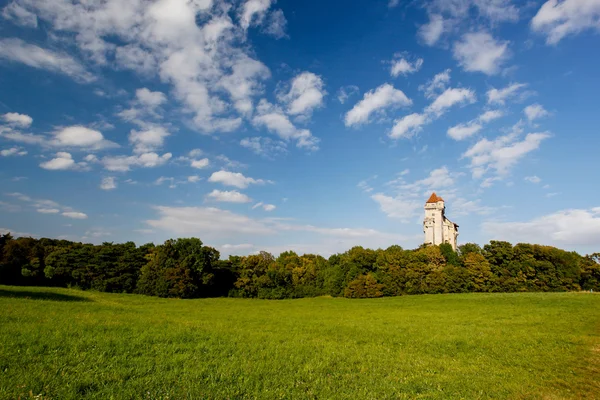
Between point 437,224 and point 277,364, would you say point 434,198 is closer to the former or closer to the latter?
point 437,224

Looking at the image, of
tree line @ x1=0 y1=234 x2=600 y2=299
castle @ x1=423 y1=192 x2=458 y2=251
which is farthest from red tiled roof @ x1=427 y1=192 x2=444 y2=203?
tree line @ x1=0 y1=234 x2=600 y2=299

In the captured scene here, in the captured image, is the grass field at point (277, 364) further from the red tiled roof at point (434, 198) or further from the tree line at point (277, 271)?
the red tiled roof at point (434, 198)

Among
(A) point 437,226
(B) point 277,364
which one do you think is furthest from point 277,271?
(A) point 437,226

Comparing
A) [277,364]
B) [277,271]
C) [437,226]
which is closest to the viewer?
[277,364]

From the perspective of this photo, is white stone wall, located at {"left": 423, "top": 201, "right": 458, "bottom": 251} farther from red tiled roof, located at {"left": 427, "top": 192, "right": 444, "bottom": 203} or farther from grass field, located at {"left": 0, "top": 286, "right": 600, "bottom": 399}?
grass field, located at {"left": 0, "top": 286, "right": 600, "bottom": 399}

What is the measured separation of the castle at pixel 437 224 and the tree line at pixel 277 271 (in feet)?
173

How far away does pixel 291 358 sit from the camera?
1390cm

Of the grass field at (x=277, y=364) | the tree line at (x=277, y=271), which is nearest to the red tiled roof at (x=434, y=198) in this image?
the tree line at (x=277, y=271)

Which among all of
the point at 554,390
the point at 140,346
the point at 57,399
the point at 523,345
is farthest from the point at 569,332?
the point at 57,399

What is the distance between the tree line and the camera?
7094cm

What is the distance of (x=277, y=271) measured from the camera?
8000 cm

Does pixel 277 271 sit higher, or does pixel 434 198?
pixel 434 198

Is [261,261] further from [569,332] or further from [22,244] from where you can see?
[569,332]

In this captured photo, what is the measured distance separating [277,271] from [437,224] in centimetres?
8542
